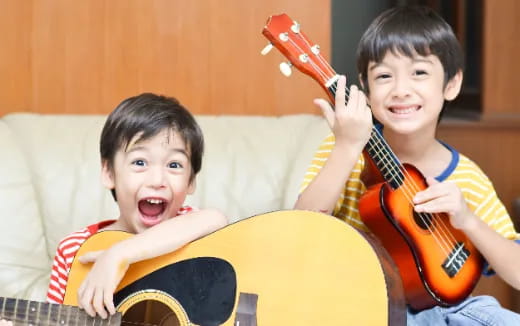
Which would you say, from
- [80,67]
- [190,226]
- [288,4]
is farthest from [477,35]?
[190,226]

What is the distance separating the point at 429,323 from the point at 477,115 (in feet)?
4.80

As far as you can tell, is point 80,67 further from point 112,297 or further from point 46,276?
point 112,297

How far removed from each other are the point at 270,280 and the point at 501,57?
5.64ft

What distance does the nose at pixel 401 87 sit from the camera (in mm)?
1561

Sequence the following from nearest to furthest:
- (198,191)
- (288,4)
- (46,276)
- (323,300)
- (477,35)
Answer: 1. (323,300)
2. (46,276)
3. (198,191)
4. (288,4)
5. (477,35)

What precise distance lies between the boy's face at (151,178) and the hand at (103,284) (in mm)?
199

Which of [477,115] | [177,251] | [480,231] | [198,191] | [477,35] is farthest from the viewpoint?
[477,35]

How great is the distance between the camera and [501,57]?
271 centimetres

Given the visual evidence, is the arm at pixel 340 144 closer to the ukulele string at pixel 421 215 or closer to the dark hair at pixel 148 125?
the ukulele string at pixel 421 215

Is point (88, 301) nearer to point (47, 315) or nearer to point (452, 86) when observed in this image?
point (47, 315)

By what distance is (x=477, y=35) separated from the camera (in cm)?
300

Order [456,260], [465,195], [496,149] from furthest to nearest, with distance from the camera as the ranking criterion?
[496,149]
[465,195]
[456,260]

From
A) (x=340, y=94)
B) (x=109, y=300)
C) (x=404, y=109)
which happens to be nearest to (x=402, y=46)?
(x=404, y=109)

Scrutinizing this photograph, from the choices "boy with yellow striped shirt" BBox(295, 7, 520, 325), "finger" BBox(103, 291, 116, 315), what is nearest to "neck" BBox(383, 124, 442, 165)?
"boy with yellow striped shirt" BBox(295, 7, 520, 325)
